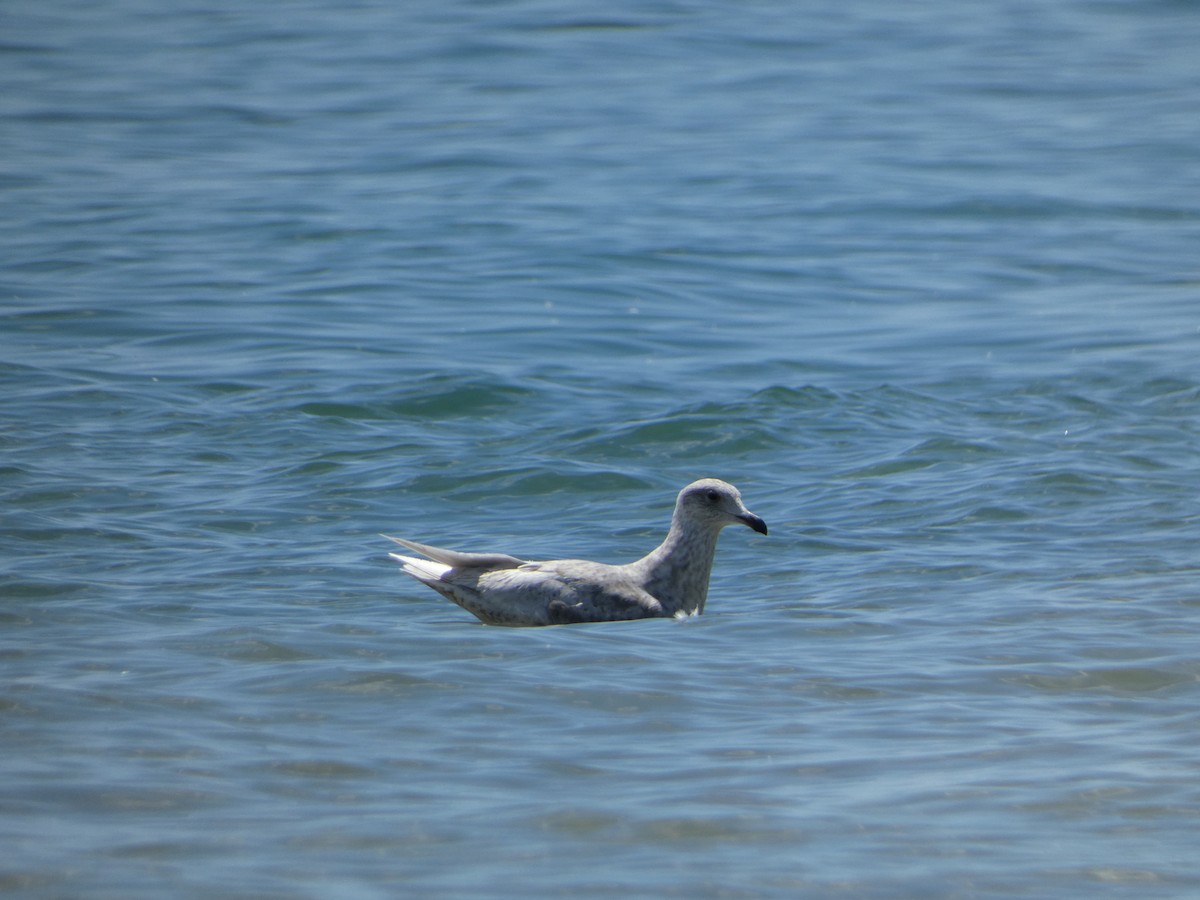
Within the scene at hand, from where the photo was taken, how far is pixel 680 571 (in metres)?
8.67

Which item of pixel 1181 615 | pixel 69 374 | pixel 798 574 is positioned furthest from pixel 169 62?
pixel 1181 615

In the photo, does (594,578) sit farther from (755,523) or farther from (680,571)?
(755,523)

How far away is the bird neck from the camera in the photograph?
28.3ft

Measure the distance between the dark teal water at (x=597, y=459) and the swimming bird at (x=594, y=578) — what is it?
0.21 m

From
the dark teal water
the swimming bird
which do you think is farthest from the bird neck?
the dark teal water

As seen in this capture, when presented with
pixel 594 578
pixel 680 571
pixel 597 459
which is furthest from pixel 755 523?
pixel 597 459

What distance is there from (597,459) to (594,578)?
3585 mm

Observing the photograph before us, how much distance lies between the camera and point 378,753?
623 centimetres

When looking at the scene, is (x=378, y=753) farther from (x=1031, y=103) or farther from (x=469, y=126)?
(x=1031, y=103)

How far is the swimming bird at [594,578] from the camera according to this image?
8289 mm

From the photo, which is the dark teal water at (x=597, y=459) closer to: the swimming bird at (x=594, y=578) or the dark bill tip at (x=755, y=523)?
the swimming bird at (x=594, y=578)

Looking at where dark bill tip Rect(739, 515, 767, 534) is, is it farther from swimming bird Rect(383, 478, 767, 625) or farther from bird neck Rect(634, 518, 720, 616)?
bird neck Rect(634, 518, 720, 616)

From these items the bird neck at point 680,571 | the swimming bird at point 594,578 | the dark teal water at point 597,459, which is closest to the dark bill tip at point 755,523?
the swimming bird at point 594,578

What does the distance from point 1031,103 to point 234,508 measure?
1856cm
